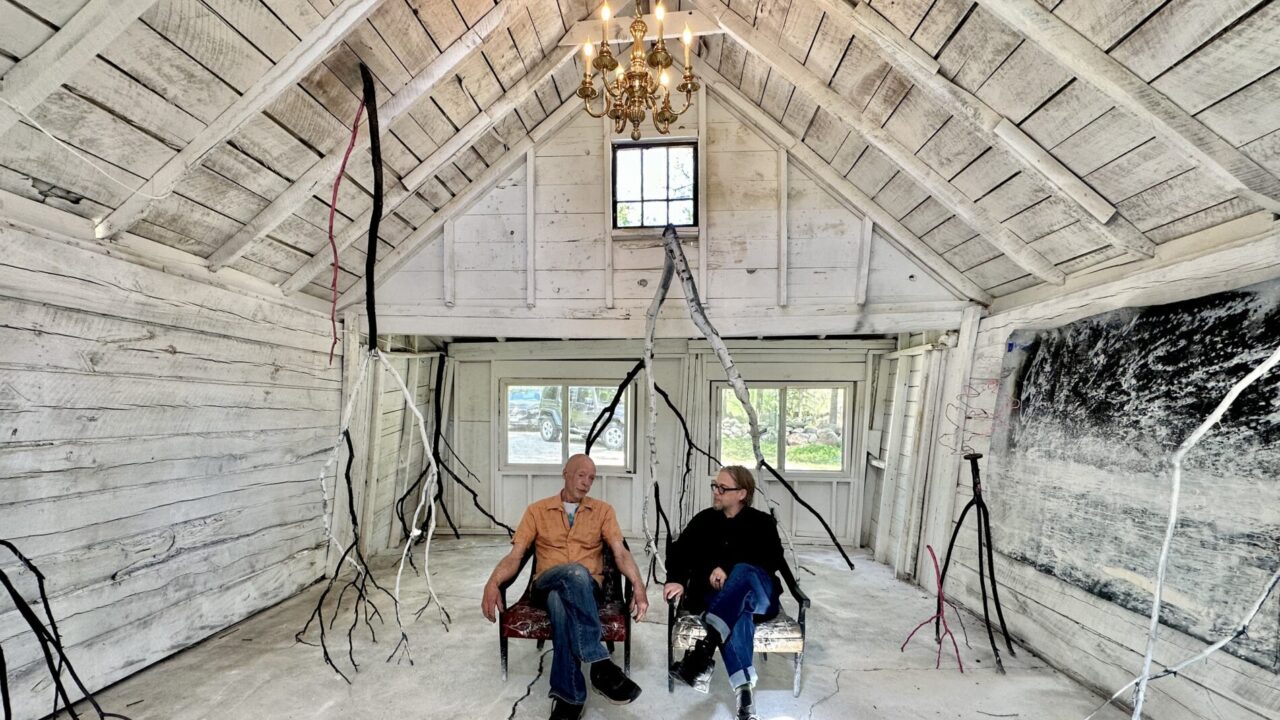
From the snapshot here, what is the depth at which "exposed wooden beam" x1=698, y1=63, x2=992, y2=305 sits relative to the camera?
3.73 meters

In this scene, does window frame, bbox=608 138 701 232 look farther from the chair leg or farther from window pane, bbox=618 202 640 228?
the chair leg

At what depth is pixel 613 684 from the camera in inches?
95.2

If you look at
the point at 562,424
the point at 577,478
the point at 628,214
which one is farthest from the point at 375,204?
the point at 562,424

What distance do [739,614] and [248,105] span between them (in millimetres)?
2768

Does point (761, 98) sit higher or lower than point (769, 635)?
higher

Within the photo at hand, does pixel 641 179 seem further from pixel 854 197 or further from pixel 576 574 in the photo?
pixel 576 574

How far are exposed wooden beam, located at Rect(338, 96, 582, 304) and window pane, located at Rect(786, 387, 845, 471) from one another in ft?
9.56

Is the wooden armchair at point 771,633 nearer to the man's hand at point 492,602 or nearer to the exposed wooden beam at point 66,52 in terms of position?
the man's hand at point 492,602

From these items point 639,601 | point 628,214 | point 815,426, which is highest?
point 628,214

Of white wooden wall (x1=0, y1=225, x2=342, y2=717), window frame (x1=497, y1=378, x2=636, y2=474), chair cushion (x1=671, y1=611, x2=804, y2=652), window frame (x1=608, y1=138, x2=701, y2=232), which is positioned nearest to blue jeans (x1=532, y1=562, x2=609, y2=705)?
chair cushion (x1=671, y1=611, x2=804, y2=652)

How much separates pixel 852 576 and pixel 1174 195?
9.84 ft

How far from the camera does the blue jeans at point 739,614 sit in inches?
92.8

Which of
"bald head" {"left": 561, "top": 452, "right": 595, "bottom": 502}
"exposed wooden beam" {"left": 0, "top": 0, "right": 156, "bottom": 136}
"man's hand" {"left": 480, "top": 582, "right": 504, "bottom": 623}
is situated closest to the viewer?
"exposed wooden beam" {"left": 0, "top": 0, "right": 156, "bottom": 136}

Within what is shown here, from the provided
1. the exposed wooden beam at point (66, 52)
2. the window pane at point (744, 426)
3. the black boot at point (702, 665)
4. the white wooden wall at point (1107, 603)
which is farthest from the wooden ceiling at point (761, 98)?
the black boot at point (702, 665)
